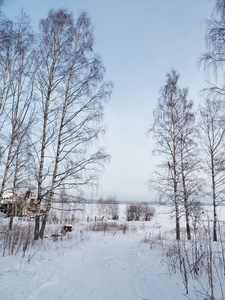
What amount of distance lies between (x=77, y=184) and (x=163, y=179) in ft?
16.9

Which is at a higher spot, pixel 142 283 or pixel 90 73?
pixel 90 73

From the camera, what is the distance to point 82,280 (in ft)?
11.7

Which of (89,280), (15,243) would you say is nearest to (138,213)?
(15,243)

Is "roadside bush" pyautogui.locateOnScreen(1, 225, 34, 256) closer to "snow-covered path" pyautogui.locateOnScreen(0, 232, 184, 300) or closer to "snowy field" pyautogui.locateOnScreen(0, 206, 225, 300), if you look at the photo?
"snowy field" pyautogui.locateOnScreen(0, 206, 225, 300)

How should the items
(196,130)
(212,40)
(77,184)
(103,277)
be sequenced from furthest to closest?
1. (196,130)
2. (77,184)
3. (212,40)
4. (103,277)

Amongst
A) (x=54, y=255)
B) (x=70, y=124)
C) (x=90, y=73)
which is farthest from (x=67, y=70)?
(x=54, y=255)

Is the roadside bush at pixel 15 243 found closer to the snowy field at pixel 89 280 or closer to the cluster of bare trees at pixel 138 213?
the snowy field at pixel 89 280

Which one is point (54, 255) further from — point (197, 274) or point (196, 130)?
point (196, 130)

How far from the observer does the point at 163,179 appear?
9.34m

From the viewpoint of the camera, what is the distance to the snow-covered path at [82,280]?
2.89 m

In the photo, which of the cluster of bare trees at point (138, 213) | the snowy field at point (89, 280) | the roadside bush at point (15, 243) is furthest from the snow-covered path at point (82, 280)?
the cluster of bare trees at point (138, 213)

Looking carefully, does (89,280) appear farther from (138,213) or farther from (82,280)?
(138,213)

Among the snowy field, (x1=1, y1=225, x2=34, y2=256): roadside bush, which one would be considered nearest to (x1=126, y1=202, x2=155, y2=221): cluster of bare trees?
(x1=1, y1=225, x2=34, y2=256): roadside bush

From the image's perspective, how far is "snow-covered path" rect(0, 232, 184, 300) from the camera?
289 cm
